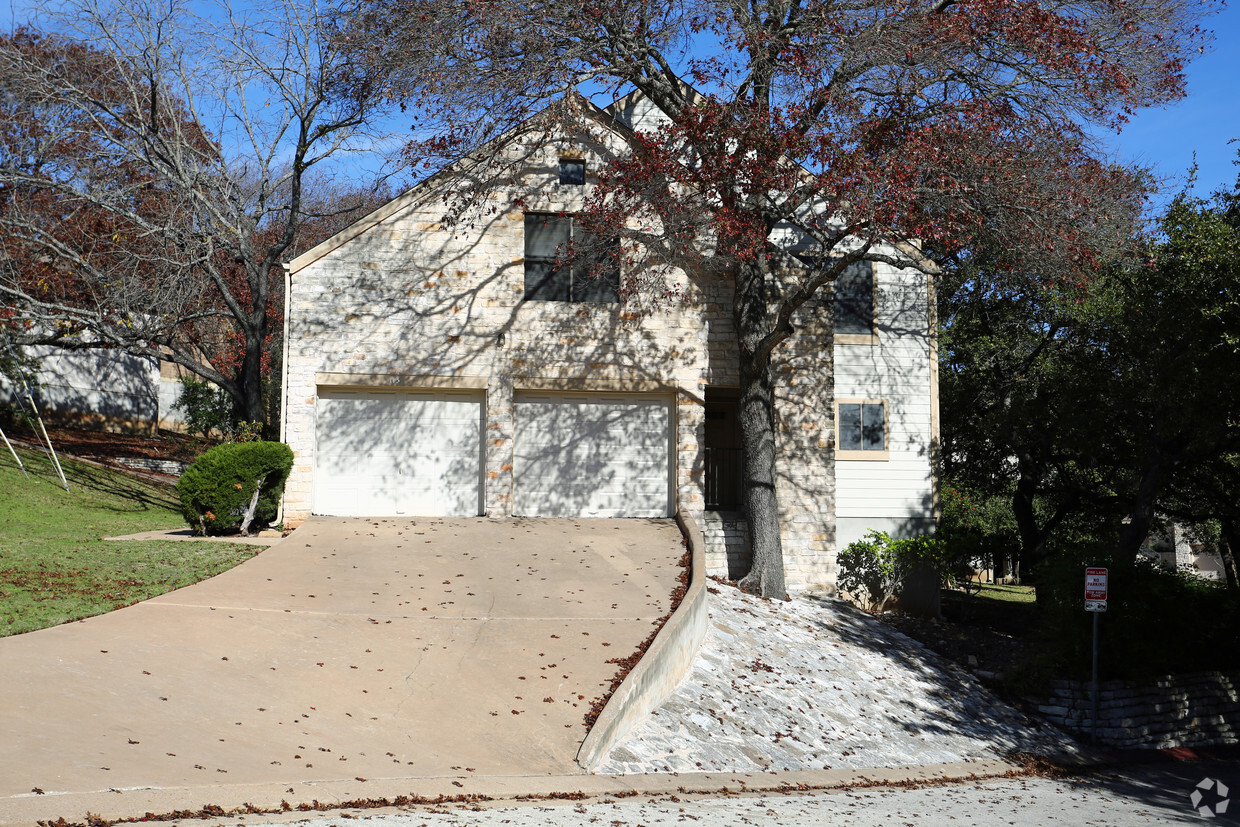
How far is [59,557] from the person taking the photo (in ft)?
41.5

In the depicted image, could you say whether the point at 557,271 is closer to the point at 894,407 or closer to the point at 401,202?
the point at 401,202

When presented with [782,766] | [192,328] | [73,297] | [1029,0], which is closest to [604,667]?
[782,766]

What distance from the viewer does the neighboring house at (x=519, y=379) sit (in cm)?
1625

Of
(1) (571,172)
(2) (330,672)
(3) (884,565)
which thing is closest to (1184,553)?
(3) (884,565)

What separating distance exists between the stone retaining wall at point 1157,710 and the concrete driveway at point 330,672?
5.99 m

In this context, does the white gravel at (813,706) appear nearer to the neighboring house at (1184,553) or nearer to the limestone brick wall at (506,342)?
the limestone brick wall at (506,342)

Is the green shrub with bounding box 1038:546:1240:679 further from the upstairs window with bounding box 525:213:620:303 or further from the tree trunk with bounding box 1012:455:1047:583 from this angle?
the upstairs window with bounding box 525:213:620:303

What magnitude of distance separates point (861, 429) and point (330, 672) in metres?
11.7

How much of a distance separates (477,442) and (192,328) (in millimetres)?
9375

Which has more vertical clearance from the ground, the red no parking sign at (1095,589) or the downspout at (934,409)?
the downspout at (934,409)

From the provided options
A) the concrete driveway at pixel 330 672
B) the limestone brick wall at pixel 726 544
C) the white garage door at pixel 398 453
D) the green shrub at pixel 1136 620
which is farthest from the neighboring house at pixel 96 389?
the green shrub at pixel 1136 620

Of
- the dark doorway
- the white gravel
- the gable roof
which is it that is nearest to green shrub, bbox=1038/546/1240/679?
the white gravel

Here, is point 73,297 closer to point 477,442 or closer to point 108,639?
point 477,442

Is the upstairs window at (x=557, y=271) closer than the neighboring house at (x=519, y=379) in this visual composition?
No
